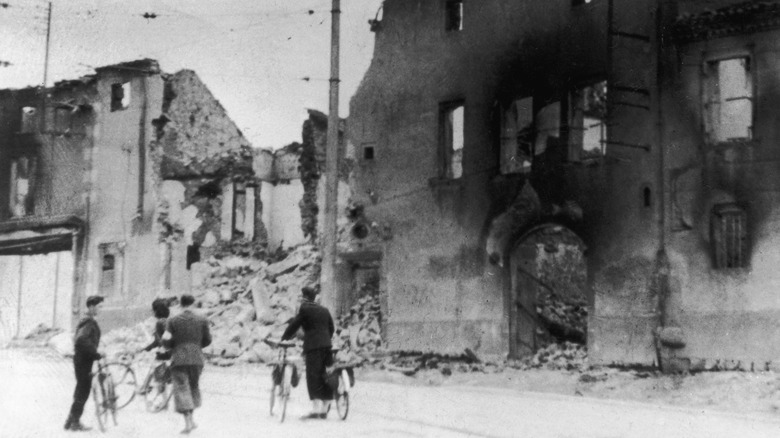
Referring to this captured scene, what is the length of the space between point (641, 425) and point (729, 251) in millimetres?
7086

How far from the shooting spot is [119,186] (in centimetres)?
3259

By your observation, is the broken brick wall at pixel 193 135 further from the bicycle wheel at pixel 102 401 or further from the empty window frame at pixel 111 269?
the bicycle wheel at pixel 102 401

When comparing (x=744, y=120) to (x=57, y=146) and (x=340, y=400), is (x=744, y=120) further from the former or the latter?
(x=57, y=146)

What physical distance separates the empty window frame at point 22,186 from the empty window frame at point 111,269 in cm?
352

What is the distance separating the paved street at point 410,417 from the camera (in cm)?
1161

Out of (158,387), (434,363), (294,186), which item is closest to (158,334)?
(158,387)

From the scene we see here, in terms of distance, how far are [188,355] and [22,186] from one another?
82.4 ft

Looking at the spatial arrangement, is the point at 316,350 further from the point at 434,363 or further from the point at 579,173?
the point at 434,363

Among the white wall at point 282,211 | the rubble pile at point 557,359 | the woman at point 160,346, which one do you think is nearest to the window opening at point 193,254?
the white wall at point 282,211

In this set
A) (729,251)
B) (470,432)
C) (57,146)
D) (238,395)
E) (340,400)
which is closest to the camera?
(470,432)

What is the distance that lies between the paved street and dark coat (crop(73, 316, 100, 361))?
921 millimetres

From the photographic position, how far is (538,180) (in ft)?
71.1

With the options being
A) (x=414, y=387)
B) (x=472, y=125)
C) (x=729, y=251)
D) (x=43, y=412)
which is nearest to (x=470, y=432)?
(x=43, y=412)

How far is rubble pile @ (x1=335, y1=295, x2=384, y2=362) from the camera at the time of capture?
79.2 ft
